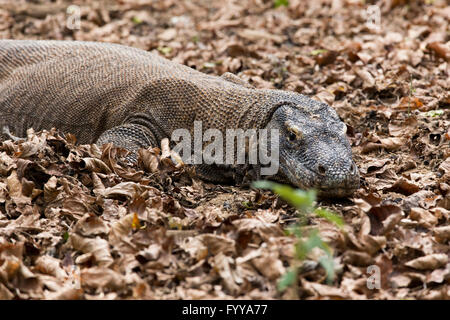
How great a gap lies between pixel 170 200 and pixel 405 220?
5.43 ft

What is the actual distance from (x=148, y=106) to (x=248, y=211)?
1.82 m

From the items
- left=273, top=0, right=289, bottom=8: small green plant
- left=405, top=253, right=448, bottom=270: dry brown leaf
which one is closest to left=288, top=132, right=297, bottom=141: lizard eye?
left=405, top=253, right=448, bottom=270: dry brown leaf

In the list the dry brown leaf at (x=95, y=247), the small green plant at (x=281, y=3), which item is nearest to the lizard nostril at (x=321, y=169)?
the dry brown leaf at (x=95, y=247)

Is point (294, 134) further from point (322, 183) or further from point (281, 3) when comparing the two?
point (281, 3)

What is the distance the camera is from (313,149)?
4840 mm

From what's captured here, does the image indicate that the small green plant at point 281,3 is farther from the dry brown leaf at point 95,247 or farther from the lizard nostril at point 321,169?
the dry brown leaf at point 95,247

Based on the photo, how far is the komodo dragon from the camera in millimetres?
4895

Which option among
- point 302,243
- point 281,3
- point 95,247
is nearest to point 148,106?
point 95,247

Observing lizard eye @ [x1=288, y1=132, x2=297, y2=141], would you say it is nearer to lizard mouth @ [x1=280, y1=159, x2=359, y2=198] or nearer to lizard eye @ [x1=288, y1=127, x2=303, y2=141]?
lizard eye @ [x1=288, y1=127, x2=303, y2=141]

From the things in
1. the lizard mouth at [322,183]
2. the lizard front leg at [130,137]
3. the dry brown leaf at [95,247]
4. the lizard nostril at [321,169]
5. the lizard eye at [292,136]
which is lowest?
the dry brown leaf at [95,247]

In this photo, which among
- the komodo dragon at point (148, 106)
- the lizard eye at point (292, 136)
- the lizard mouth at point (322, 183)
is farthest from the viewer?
the lizard eye at point (292, 136)

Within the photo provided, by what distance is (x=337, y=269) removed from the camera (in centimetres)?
366

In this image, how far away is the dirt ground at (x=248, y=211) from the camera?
3.63 metres

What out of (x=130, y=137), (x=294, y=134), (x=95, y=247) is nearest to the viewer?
(x=95, y=247)
